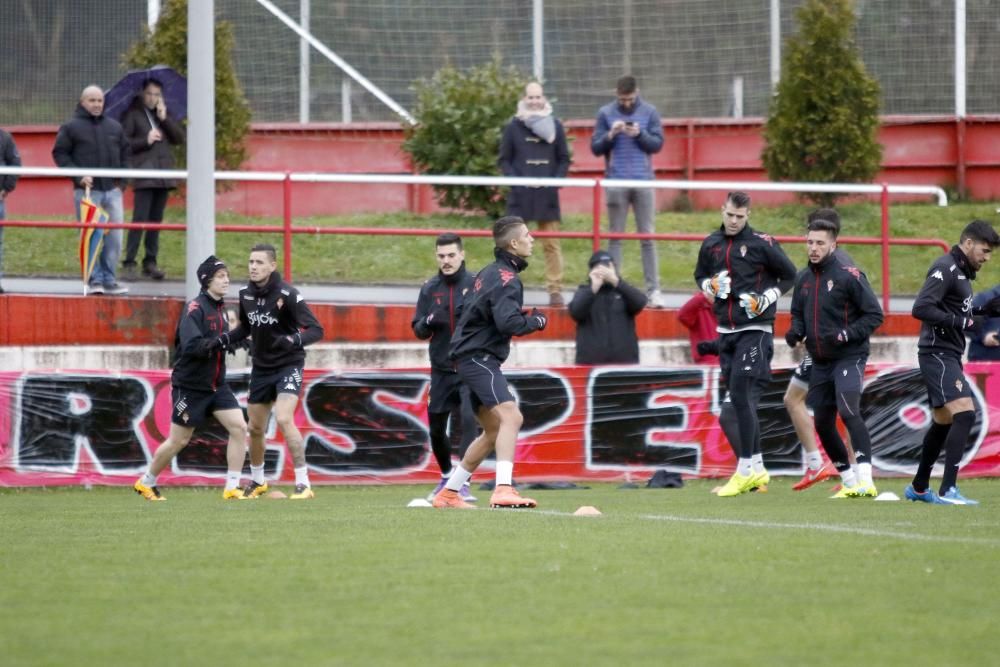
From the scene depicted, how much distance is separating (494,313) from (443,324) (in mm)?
1904

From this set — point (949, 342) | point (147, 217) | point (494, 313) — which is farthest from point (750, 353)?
point (147, 217)

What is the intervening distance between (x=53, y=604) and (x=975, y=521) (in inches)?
225

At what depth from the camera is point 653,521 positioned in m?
10.2

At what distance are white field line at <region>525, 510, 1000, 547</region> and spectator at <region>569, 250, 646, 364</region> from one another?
5.19 m

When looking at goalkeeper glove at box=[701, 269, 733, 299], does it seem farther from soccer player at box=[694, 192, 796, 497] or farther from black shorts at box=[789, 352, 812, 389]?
black shorts at box=[789, 352, 812, 389]

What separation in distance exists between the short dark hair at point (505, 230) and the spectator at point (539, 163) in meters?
6.51

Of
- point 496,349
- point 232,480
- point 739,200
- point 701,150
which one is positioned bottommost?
point 232,480

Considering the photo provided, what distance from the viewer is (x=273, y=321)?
13688mm

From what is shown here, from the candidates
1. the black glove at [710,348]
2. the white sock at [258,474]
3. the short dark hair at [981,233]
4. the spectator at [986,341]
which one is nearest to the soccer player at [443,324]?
the white sock at [258,474]

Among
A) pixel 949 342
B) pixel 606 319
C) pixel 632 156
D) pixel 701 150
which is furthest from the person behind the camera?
pixel 701 150

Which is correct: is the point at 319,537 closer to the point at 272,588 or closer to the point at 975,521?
the point at 272,588

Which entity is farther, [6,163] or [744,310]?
[6,163]

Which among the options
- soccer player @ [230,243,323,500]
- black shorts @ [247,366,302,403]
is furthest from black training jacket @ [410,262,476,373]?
black shorts @ [247,366,302,403]

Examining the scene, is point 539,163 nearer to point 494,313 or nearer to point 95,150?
point 95,150
